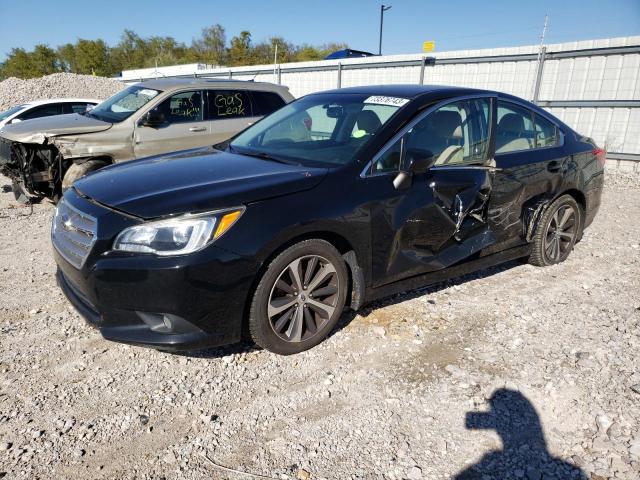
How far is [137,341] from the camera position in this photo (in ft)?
8.77

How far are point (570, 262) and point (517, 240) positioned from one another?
1.17m

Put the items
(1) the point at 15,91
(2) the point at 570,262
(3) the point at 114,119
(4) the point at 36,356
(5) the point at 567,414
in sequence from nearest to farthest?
(5) the point at 567,414 → (4) the point at 36,356 → (2) the point at 570,262 → (3) the point at 114,119 → (1) the point at 15,91

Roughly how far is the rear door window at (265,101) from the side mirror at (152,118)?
1.58 metres

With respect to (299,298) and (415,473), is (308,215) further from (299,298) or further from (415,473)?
(415,473)

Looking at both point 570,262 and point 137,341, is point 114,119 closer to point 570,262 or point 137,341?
point 137,341

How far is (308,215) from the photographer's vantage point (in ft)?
9.57

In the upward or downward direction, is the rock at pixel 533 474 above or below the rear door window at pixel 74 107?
below

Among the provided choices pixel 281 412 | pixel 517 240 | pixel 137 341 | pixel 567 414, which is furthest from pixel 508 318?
pixel 137 341

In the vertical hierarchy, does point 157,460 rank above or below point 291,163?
below

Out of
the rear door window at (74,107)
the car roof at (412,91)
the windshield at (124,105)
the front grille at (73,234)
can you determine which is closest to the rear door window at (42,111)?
the rear door window at (74,107)

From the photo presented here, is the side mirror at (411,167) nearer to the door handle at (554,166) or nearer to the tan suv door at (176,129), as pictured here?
the door handle at (554,166)

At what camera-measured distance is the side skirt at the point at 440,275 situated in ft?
11.3

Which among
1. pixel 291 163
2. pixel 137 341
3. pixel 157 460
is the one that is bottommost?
pixel 157 460

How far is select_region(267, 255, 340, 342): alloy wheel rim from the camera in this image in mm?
2971
